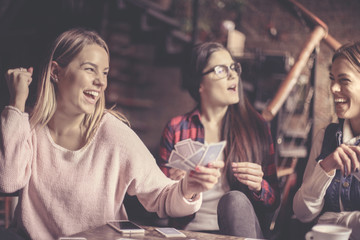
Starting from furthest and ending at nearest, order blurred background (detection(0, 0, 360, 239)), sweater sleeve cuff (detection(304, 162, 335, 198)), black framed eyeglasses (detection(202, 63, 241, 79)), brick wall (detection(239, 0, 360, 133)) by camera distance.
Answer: brick wall (detection(239, 0, 360, 133))
blurred background (detection(0, 0, 360, 239))
black framed eyeglasses (detection(202, 63, 241, 79))
sweater sleeve cuff (detection(304, 162, 335, 198))

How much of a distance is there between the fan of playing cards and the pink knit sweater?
0.25 meters

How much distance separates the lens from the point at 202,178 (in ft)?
4.15

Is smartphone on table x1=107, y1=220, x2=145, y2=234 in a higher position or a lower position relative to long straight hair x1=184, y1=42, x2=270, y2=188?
lower

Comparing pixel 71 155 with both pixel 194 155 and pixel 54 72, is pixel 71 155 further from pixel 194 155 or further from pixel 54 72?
pixel 194 155

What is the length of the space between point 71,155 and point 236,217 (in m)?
0.64

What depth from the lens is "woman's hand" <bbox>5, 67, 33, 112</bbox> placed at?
4.90ft

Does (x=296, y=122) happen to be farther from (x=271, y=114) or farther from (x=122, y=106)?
(x=271, y=114)

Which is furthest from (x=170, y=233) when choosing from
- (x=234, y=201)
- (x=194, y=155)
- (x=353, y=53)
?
(x=353, y=53)

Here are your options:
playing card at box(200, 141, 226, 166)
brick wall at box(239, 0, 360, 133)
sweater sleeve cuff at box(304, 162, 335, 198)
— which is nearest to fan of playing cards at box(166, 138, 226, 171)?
playing card at box(200, 141, 226, 166)

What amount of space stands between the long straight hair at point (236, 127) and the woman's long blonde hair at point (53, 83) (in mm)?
622

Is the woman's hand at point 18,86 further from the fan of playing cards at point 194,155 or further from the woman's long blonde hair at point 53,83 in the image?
the fan of playing cards at point 194,155

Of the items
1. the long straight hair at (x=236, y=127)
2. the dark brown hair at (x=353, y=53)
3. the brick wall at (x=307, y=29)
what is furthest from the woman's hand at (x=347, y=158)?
the brick wall at (x=307, y=29)

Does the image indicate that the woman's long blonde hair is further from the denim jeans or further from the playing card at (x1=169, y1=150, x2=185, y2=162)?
the denim jeans

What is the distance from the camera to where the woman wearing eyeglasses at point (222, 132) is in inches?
71.0
